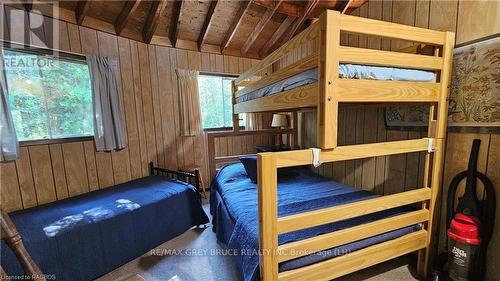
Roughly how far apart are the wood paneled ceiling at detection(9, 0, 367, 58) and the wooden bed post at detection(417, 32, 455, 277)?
61.1 inches

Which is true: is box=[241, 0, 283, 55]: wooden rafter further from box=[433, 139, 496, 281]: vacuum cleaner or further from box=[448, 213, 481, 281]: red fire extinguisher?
box=[448, 213, 481, 281]: red fire extinguisher

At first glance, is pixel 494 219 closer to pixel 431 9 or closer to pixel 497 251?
pixel 497 251

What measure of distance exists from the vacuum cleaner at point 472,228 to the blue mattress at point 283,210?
24 cm

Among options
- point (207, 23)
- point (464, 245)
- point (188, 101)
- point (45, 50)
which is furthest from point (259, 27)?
point (464, 245)

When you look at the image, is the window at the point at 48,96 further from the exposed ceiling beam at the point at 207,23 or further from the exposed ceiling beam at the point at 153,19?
the exposed ceiling beam at the point at 207,23

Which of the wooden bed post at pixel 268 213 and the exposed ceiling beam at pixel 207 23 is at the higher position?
the exposed ceiling beam at pixel 207 23

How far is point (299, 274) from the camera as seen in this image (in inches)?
48.4

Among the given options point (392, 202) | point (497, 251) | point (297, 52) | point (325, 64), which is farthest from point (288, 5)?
point (497, 251)

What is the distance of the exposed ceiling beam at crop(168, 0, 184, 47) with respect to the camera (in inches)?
110

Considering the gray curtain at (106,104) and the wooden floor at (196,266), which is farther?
the gray curtain at (106,104)

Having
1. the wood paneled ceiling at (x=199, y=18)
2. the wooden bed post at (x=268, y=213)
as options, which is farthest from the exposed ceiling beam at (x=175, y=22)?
the wooden bed post at (x=268, y=213)

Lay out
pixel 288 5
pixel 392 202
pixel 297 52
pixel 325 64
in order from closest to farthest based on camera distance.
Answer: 1. pixel 325 64
2. pixel 392 202
3. pixel 288 5
4. pixel 297 52

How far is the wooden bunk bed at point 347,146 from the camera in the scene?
1106 millimetres

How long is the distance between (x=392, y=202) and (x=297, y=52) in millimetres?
2600
